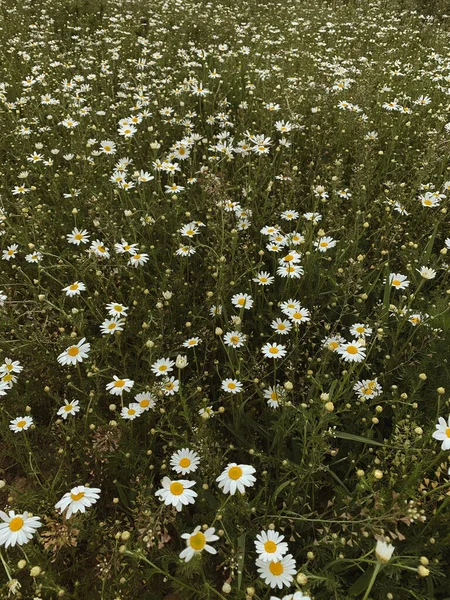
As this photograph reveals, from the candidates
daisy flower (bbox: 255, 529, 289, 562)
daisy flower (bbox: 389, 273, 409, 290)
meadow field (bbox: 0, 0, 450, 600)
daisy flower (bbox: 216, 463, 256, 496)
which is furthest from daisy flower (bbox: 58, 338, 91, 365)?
daisy flower (bbox: 389, 273, 409, 290)

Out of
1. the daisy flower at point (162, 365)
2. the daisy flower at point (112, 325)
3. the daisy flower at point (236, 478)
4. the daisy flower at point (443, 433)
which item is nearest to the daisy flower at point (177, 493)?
the daisy flower at point (236, 478)

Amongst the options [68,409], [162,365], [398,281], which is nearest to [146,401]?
[162,365]

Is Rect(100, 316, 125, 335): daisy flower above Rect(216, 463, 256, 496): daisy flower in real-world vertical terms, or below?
below

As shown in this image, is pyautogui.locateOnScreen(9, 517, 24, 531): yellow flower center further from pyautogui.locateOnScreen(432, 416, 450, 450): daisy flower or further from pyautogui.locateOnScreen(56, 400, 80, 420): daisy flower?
pyautogui.locateOnScreen(432, 416, 450, 450): daisy flower

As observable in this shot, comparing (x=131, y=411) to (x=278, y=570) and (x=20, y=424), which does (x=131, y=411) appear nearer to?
(x=20, y=424)

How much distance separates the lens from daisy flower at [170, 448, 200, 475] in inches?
68.1

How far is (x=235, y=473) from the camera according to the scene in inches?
59.4

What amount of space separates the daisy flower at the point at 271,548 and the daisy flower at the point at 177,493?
0.88ft

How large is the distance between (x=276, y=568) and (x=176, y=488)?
42 cm

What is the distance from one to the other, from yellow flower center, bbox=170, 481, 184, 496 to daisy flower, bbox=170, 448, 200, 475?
0.19 m

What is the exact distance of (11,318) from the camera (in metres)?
2.38

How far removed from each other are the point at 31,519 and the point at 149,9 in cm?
798

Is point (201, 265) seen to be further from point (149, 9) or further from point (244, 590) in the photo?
point (149, 9)

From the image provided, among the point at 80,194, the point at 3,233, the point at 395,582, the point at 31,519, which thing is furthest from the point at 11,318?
the point at 395,582
